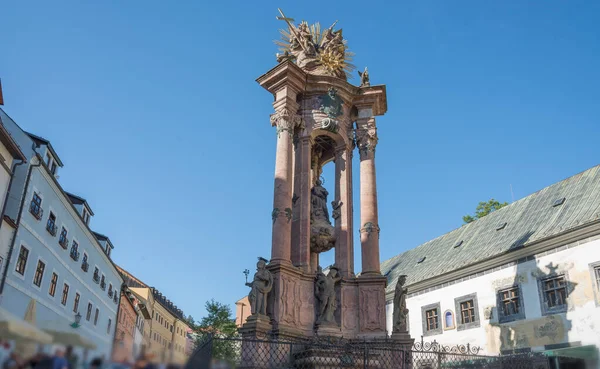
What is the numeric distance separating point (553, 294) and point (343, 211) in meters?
13.0

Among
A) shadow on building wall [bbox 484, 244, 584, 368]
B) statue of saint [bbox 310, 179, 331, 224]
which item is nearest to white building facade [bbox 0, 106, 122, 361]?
statue of saint [bbox 310, 179, 331, 224]

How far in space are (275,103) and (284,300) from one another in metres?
5.93

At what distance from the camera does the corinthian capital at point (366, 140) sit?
15.2 meters

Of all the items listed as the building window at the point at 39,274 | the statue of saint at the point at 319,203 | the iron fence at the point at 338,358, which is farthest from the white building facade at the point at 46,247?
the statue of saint at the point at 319,203

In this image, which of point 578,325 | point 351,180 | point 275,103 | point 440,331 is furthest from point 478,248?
point 275,103

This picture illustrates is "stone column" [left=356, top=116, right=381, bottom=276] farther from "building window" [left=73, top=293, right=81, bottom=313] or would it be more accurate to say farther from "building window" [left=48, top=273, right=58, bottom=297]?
"building window" [left=73, top=293, right=81, bottom=313]

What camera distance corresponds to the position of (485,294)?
25.7 metres

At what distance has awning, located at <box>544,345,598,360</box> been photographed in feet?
63.6

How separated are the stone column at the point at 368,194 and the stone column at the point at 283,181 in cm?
223

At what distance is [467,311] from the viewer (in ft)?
87.6

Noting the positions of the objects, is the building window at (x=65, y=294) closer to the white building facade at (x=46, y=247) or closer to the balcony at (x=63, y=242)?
the white building facade at (x=46, y=247)

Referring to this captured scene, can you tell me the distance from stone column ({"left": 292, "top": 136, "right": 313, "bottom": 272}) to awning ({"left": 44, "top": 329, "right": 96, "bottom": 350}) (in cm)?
1067

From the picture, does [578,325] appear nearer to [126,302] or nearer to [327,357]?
[327,357]

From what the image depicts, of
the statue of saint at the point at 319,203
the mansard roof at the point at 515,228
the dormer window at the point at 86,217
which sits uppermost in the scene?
the dormer window at the point at 86,217
